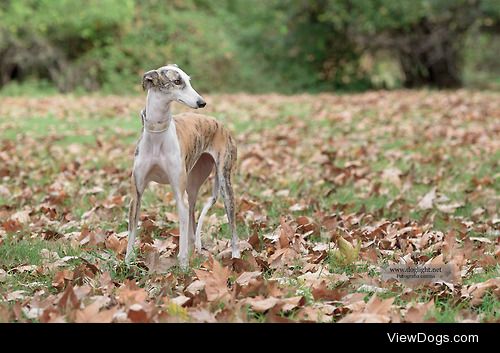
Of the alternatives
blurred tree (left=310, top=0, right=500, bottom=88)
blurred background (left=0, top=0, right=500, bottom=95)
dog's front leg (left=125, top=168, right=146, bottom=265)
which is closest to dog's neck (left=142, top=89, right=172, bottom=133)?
dog's front leg (left=125, top=168, right=146, bottom=265)

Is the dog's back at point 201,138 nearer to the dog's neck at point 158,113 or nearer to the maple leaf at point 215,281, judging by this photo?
the dog's neck at point 158,113

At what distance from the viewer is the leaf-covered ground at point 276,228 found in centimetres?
360

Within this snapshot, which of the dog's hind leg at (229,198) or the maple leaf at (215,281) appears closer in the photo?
the maple leaf at (215,281)

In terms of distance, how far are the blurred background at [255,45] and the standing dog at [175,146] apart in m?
16.2

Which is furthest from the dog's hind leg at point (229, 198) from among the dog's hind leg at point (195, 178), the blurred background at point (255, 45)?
the blurred background at point (255, 45)

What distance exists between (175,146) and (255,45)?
63.6 ft

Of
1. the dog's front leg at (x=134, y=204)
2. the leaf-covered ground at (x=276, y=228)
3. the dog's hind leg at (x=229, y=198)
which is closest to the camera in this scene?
the leaf-covered ground at (x=276, y=228)

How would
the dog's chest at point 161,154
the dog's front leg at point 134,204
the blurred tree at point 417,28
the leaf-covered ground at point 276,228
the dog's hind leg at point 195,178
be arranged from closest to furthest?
the leaf-covered ground at point 276,228 → the dog's chest at point 161,154 → the dog's front leg at point 134,204 → the dog's hind leg at point 195,178 → the blurred tree at point 417,28

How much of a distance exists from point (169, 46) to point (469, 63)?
12.1 metres

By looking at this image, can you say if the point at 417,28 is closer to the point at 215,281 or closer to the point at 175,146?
the point at 175,146

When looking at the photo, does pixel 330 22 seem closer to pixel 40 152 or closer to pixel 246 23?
pixel 246 23

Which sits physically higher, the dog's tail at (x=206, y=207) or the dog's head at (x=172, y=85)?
the dog's head at (x=172, y=85)

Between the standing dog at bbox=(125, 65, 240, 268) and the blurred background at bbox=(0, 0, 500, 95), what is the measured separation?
53.3ft

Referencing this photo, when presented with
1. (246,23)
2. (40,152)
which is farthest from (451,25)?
(40,152)
